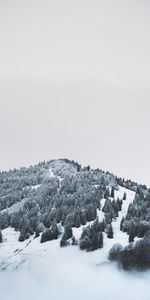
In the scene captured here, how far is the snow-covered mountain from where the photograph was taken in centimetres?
12631

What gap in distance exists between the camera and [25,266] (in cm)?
12394

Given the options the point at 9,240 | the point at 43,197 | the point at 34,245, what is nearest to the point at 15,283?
the point at 34,245

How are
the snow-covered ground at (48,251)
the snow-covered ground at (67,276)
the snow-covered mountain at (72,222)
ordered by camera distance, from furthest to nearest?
the snow-covered mountain at (72,222) < the snow-covered ground at (48,251) < the snow-covered ground at (67,276)

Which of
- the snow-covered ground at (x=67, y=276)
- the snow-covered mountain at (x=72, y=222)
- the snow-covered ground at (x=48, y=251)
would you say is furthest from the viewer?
the snow-covered mountain at (x=72, y=222)

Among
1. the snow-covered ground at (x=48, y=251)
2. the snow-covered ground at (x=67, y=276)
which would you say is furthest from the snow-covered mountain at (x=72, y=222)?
the snow-covered ground at (x=67, y=276)

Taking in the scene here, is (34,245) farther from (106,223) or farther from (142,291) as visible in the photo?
(142,291)

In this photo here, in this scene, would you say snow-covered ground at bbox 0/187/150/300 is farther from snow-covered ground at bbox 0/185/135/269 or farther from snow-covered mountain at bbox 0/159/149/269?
snow-covered mountain at bbox 0/159/149/269

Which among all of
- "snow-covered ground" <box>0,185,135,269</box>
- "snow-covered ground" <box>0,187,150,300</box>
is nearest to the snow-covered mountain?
"snow-covered ground" <box>0,185,135,269</box>

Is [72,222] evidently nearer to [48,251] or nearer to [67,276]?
[48,251]

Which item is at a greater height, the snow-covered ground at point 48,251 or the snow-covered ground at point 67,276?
the snow-covered ground at point 48,251

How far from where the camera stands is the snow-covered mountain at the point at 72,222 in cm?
12631

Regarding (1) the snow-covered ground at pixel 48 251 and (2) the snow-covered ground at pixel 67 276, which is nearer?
(2) the snow-covered ground at pixel 67 276

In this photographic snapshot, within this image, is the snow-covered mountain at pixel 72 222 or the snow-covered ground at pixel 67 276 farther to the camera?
the snow-covered mountain at pixel 72 222

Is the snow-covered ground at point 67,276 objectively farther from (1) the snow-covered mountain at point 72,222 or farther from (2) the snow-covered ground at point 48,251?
(1) the snow-covered mountain at point 72,222
